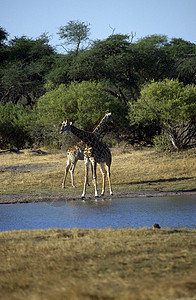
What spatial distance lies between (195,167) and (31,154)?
40.1 feet

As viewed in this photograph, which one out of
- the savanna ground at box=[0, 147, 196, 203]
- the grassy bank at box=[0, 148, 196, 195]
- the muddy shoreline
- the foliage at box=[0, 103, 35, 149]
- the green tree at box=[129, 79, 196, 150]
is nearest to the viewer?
the muddy shoreline

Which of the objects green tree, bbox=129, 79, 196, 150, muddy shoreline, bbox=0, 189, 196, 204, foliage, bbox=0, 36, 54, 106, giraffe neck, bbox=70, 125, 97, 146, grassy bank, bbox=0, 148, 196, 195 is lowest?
muddy shoreline, bbox=0, 189, 196, 204

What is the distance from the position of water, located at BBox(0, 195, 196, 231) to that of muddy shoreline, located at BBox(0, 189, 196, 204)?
63cm

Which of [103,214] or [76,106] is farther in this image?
[76,106]

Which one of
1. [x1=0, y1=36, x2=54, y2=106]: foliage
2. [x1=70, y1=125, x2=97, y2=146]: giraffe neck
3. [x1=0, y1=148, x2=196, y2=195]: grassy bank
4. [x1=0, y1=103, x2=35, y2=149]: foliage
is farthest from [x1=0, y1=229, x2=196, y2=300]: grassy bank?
[x1=0, y1=36, x2=54, y2=106]: foliage

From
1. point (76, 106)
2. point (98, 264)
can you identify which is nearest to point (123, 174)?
point (76, 106)

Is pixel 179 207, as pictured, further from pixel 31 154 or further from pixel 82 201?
pixel 31 154

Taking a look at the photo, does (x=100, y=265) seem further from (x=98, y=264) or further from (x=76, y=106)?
(x=76, y=106)

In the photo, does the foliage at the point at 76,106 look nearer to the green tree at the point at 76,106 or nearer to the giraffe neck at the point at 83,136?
the green tree at the point at 76,106

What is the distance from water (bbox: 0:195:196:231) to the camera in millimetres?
12383

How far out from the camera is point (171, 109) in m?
26.5

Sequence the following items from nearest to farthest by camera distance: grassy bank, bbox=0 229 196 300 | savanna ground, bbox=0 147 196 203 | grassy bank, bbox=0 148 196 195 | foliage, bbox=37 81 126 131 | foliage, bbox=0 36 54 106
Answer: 1. grassy bank, bbox=0 229 196 300
2. savanna ground, bbox=0 147 196 203
3. grassy bank, bbox=0 148 196 195
4. foliage, bbox=37 81 126 131
5. foliage, bbox=0 36 54 106

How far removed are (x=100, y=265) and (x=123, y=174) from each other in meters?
16.6

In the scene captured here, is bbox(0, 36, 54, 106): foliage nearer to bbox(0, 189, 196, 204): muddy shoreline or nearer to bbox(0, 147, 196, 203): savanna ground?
bbox(0, 147, 196, 203): savanna ground
